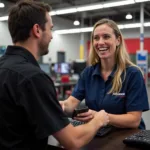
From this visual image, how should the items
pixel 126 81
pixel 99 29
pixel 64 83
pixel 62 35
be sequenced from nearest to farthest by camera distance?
1. pixel 126 81
2. pixel 99 29
3. pixel 64 83
4. pixel 62 35

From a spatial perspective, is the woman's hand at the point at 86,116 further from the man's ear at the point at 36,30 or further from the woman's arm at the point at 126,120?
the man's ear at the point at 36,30

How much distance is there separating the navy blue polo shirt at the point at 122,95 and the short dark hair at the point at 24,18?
0.82m

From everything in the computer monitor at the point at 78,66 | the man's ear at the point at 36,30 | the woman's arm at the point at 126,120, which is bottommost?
the computer monitor at the point at 78,66

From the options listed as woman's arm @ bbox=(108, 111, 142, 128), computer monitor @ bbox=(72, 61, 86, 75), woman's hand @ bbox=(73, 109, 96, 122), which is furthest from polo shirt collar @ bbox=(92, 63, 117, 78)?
computer monitor @ bbox=(72, 61, 86, 75)

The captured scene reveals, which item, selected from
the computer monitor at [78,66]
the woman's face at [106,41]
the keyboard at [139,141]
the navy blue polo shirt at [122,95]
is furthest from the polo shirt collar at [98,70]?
the computer monitor at [78,66]

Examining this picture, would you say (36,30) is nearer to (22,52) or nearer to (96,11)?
(22,52)

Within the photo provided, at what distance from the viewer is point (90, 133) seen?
1187 mm

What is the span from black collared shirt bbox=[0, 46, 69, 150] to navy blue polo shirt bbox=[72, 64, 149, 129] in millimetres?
781

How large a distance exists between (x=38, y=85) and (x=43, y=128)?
0.18m

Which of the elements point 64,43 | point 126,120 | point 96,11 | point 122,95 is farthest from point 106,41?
point 64,43

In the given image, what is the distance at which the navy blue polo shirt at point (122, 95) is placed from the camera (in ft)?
5.59

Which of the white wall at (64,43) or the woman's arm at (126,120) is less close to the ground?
the white wall at (64,43)

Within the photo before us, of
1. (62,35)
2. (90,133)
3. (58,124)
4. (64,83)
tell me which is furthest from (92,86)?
(62,35)

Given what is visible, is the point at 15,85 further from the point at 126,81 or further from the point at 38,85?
the point at 126,81
